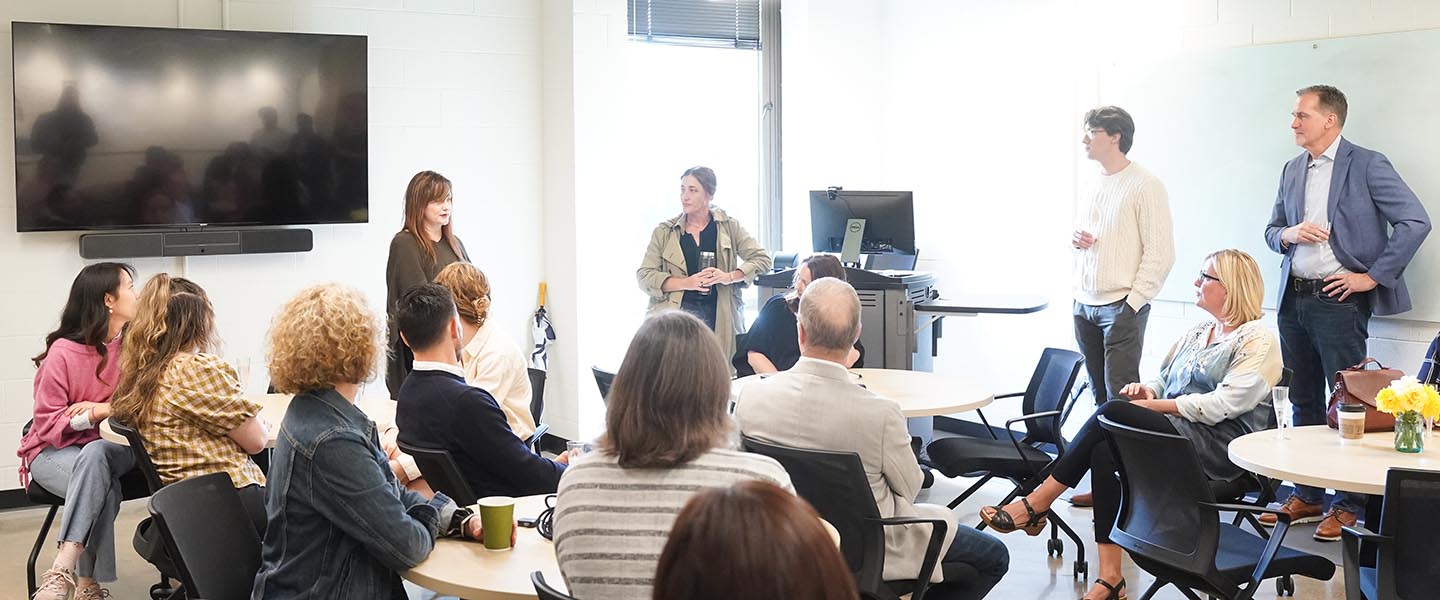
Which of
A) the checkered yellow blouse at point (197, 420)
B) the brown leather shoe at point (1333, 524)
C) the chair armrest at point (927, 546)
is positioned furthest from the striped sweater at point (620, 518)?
the brown leather shoe at point (1333, 524)

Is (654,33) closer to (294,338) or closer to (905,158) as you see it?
(905,158)

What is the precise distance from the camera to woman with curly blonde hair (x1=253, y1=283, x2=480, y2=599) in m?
2.49

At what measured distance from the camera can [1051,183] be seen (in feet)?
21.6

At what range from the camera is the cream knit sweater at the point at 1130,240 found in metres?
5.45

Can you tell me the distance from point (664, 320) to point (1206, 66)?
4.27 m

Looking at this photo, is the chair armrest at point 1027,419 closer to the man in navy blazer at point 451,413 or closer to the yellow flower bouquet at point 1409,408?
the yellow flower bouquet at point 1409,408

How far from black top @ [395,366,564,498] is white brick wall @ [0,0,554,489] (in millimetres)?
3057

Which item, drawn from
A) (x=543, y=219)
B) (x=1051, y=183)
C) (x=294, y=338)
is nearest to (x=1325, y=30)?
(x=1051, y=183)

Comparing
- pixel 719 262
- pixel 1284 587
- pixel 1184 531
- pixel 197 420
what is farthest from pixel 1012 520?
pixel 197 420

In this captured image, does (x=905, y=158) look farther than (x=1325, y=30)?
Yes

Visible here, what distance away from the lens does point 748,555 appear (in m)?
1.28

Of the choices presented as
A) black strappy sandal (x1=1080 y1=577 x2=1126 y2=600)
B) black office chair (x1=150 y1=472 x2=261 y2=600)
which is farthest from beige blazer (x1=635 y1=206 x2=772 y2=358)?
black office chair (x1=150 y1=472 x2=261 y2=600)

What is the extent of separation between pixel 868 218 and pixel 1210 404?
8.00 ft

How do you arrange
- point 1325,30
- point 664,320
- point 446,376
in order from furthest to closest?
point 1325,30, point 446,376, point 664,320
